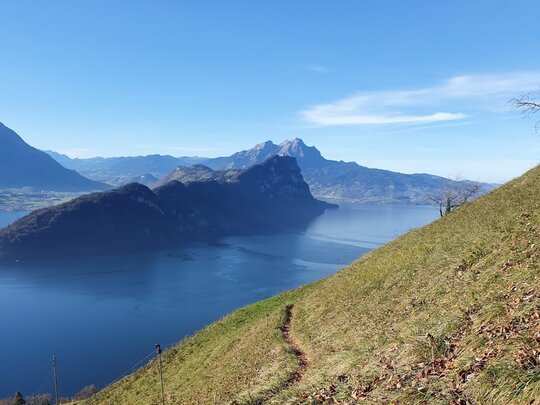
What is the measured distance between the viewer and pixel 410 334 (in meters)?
17.1

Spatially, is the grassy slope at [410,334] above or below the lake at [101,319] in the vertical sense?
above

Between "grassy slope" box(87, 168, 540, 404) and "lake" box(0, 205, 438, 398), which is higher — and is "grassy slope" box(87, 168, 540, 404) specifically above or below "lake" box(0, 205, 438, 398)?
above

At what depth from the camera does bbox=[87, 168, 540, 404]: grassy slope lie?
1094 cm

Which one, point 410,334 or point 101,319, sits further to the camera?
point 101,319

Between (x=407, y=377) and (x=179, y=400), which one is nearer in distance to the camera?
(x=407, y=377)

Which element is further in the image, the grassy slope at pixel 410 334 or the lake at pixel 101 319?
the lake at pixel 101 319

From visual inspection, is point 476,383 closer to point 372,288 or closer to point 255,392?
point 255,392

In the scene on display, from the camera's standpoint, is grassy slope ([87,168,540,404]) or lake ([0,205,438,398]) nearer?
grassy slope ([87,168,540,404])

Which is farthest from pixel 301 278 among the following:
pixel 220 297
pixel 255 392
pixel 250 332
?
pixel 255 392

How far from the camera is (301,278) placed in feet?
595

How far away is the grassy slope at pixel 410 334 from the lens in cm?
1094

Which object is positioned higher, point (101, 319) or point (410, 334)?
point (410, 334)

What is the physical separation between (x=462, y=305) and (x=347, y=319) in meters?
9.77

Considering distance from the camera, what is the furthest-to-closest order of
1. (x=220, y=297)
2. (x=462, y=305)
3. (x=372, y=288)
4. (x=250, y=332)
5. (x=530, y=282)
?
(x=220, y=297), (x=250, y=332), (x=372, y=288), (x=462, y=305), (x=530, y=282)
